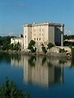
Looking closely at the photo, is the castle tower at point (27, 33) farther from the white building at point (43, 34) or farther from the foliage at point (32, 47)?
the foliage at point (32, 47)

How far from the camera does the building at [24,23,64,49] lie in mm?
21422

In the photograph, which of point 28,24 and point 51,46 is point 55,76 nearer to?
point 51,46

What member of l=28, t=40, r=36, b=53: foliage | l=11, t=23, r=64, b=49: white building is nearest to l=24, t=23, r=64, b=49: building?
l=11, t=23, r=64, b=49: white building

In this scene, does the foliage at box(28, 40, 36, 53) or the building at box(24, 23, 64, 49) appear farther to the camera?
the foliage at box(28, 40, 36, 53)

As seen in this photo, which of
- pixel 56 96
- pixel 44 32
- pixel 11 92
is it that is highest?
pixel 44 32

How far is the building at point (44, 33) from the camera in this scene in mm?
21422

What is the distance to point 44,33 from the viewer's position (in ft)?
71.4

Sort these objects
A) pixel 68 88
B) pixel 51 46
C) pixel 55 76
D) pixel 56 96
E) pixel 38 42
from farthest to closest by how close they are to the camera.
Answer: pixel 38 42 < pixel 51 46 < pixel 55 76 < pixel 68 88 < pixel 56 96

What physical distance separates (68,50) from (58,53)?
842 mm

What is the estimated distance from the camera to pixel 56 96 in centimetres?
652

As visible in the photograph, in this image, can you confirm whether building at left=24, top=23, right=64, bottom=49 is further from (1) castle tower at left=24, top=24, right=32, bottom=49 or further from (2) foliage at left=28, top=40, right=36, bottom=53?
(2) foliage at left=28, top=40, right=36, bottom=53

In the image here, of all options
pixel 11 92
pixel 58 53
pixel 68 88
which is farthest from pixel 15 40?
pixel 11 92

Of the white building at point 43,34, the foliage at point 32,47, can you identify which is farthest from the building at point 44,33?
the foliage at point 32,47

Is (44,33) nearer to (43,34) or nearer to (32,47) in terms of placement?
(43,34)
